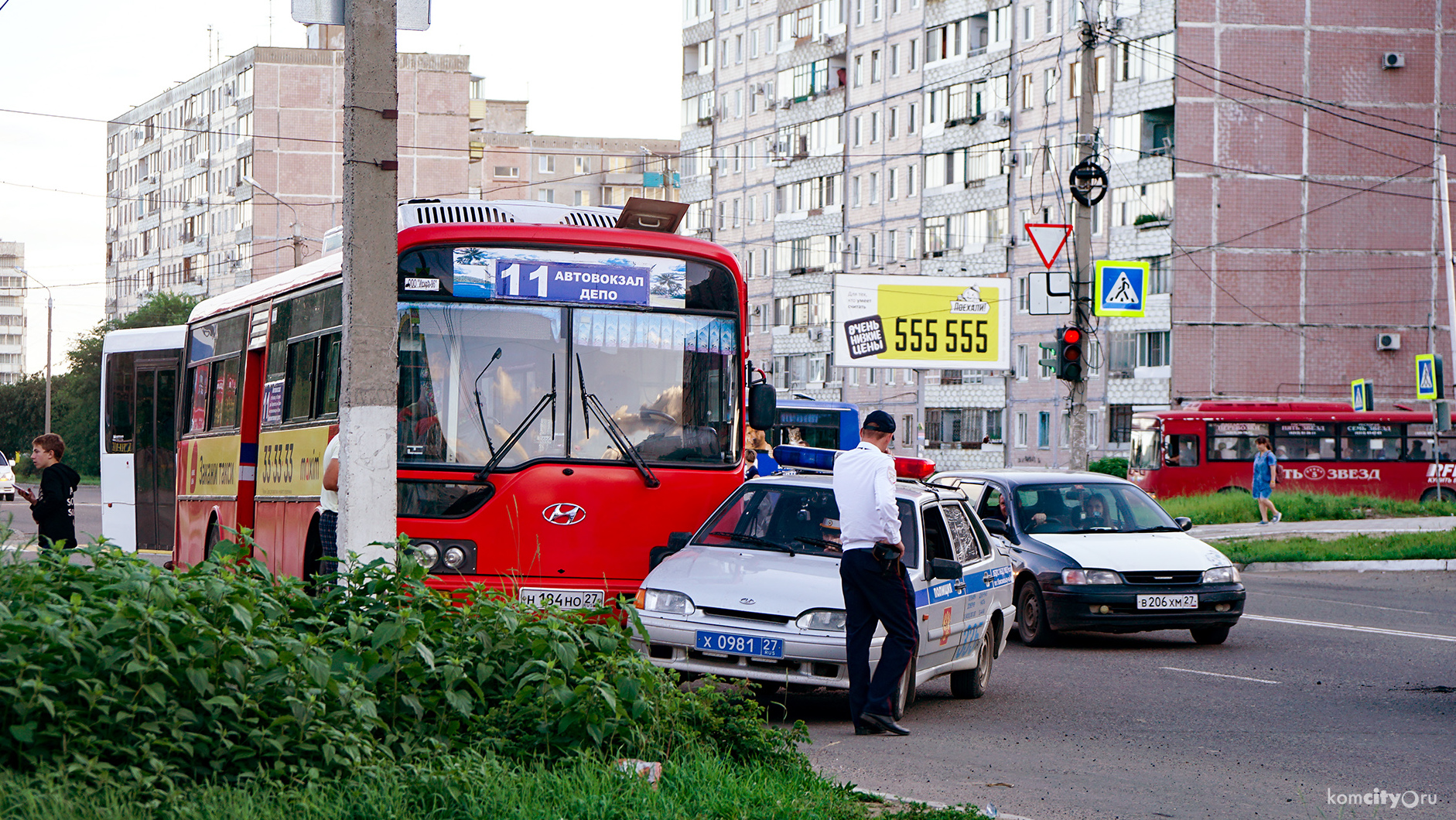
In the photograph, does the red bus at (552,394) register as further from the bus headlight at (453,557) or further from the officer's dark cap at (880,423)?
the officer's dark cap at (880,423)

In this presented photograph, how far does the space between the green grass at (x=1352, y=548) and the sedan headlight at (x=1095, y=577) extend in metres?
12.9

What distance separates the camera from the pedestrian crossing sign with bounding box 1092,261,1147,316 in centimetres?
2752

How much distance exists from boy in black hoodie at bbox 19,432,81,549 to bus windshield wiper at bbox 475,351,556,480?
420cm

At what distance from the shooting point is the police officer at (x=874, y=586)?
9891 mm

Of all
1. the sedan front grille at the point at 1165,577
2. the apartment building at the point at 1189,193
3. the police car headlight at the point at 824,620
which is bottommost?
the sedan front grille at the point at 1165,577

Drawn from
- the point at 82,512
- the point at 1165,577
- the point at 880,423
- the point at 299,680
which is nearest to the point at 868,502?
the point at 880,423

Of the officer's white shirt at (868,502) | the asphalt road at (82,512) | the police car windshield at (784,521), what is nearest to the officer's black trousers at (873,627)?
the officer's white shirt at (868,502)

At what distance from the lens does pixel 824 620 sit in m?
10.5

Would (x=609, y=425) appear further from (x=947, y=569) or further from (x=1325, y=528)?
(x=1325, y=528)

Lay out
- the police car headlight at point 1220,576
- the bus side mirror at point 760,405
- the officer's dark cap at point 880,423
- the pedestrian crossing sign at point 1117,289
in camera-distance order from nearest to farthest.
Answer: the officer's dark cap at point 880,423, the bus side mirror at point 760,405, the police car headlight at point 1220,576, the pedestrian crossing sign at point 1117,289

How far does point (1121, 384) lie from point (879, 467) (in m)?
59.4

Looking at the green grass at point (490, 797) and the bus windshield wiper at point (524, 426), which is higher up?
the bus windshield wiper at point (524, 426)

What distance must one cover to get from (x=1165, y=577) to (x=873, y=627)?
6422 millimetres

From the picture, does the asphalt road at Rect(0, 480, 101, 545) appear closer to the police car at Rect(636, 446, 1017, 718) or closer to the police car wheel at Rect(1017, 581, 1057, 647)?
the police car wheel at Rect(1017, 581, 1057, 647)
